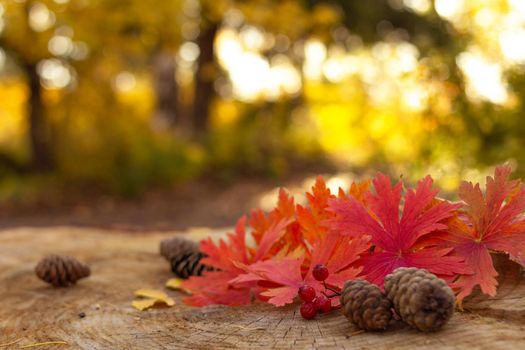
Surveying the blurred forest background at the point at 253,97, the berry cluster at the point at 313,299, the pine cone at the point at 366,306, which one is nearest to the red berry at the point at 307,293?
the berry cluster at the point at 313,299

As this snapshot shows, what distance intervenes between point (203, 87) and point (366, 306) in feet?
33.6

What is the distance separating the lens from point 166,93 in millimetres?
12250

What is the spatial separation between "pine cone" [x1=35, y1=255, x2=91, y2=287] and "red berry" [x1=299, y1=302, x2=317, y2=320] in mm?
992

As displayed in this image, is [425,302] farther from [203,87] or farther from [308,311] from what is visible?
[203,87]

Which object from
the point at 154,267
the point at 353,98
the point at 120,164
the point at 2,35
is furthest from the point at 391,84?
the point at 154,267

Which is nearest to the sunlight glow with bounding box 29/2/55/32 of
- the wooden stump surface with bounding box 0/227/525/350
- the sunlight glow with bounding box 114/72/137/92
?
the sunlight glow with bounding box 114/72/137/92

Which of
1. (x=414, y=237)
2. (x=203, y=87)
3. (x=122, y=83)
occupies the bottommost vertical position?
(x=414, y=237)

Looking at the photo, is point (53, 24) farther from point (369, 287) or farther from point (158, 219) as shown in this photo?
point (369, 287)

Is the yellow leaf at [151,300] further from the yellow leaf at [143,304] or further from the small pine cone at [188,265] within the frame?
the small pine cone at [188,265]

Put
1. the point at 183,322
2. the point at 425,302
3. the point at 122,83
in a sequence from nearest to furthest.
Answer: the point at 425,302 < the point at 183,322 < the point at 122,83

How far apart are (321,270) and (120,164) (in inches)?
282

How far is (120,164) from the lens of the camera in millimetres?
8242

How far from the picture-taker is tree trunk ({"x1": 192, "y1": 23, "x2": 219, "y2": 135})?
11.2 meters

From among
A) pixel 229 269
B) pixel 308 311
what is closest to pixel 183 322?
pixel 229 269
